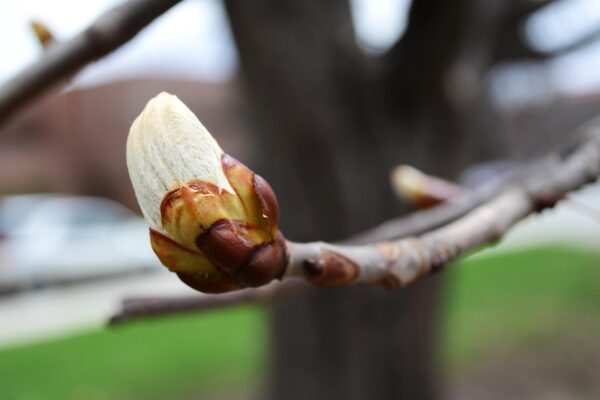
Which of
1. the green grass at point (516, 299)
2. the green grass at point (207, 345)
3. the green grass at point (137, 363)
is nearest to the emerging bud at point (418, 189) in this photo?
the green grass at point (207, 345)

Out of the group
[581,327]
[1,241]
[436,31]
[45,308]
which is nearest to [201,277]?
[436,31]

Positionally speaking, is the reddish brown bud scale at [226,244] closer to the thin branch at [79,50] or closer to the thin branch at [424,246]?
the thin branch at [424,246]

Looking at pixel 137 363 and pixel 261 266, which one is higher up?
pixel 261 266

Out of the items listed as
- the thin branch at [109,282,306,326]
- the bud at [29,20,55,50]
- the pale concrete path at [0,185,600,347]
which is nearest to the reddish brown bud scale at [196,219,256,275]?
the thin branch at [109,282,306,326]

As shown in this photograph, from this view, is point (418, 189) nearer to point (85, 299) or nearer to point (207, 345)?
point (207, 345)

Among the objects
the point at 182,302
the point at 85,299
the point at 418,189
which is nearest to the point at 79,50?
the point at 182,302

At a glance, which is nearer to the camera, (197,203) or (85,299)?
(197,203)

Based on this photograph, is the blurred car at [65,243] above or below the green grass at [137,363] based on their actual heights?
above
